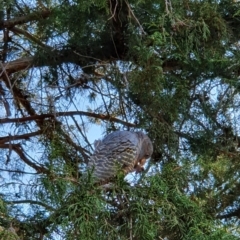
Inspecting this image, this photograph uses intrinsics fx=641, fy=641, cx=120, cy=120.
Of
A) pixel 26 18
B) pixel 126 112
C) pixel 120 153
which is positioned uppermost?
pixel 26 18

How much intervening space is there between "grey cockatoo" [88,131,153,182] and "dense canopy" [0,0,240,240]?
0.06 metres

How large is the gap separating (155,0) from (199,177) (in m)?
0.70

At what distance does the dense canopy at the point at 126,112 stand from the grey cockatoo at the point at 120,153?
0.06 metres

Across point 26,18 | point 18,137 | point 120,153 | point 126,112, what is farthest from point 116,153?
point 26,18

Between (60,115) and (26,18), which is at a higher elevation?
(26,18)

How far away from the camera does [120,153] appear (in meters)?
2.22

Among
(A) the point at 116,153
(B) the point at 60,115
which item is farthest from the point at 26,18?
(A) the point at 116,153

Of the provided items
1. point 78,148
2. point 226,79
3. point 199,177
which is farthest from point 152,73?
point 78,148

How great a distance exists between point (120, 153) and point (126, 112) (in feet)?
1.58

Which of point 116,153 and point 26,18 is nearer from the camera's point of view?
point 116,153

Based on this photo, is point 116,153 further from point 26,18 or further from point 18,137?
point 26,18

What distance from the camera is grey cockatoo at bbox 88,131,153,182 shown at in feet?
6.83

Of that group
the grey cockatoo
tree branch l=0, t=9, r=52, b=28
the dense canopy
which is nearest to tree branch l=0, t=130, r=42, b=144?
the dense canopy

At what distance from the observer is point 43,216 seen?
6.57 ft
